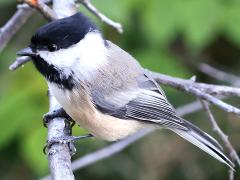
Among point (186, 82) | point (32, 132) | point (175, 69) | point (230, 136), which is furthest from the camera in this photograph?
point (230, 136)

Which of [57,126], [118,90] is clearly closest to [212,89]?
[118,90]

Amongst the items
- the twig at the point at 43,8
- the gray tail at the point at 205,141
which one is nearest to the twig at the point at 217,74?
the gray tail at the point at 205,141

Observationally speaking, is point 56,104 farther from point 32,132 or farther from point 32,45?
point 32,132

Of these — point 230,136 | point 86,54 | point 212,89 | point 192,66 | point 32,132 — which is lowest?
point 230,136

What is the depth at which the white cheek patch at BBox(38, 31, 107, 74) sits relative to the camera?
1.76 meters

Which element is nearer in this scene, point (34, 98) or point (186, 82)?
point (186, 82)

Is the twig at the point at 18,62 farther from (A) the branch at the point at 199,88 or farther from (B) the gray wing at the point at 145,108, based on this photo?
(A) the branch at the point at 199,88

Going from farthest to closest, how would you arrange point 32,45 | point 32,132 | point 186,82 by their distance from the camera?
point 32,132
point 186,82
point 32,45

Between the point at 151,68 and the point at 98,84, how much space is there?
680 mm

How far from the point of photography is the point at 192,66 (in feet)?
9.29

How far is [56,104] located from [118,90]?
222 mm

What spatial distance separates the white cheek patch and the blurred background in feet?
1.37

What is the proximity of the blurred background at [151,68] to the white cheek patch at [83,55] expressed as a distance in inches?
16.5

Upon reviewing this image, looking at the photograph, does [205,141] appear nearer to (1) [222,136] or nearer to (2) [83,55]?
(1) [222,136]
